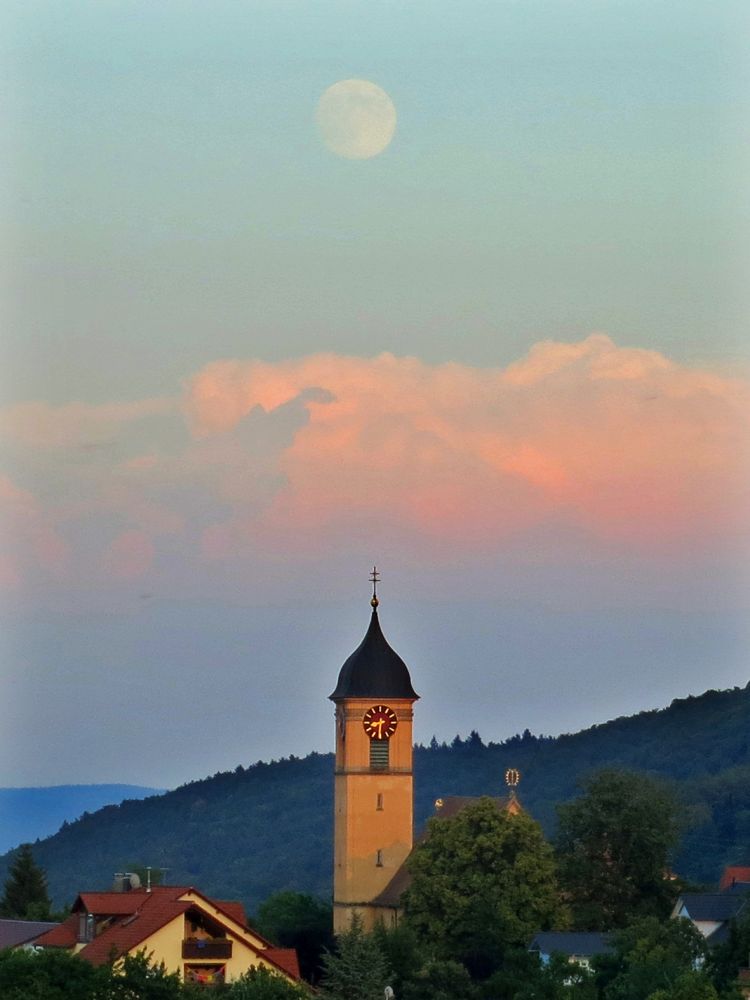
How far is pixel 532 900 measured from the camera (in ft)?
316

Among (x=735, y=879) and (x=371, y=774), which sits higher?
(x=371, y=774)

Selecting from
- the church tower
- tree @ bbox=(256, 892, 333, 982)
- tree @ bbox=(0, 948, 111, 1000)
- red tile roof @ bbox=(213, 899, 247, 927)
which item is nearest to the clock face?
the church tower

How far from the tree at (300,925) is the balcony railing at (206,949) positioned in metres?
29.3

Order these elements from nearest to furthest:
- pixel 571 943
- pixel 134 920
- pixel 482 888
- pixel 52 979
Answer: pixel 52 979 → pixel 134 920 → pixel 571 943 → pixel 482 888

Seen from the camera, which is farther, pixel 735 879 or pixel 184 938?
pixel 735 879

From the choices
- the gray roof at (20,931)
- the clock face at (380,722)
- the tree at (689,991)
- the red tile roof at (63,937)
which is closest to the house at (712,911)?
the clock face at (380,722)

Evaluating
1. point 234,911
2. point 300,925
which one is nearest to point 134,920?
point 234,911

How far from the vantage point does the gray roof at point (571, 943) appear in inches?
3632

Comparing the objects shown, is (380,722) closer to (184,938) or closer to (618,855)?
(618,855)

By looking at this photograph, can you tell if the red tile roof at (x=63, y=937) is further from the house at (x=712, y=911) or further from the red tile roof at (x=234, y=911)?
the house at (x=712, y=911)

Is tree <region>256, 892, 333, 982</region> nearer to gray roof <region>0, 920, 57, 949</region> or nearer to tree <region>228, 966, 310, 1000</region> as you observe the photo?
gray roof <region>0, 920, 57, 949</region>

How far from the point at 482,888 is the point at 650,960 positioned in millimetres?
17693

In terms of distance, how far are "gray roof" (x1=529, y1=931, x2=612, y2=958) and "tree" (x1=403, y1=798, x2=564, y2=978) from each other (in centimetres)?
76

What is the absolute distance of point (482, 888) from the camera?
96.7m
